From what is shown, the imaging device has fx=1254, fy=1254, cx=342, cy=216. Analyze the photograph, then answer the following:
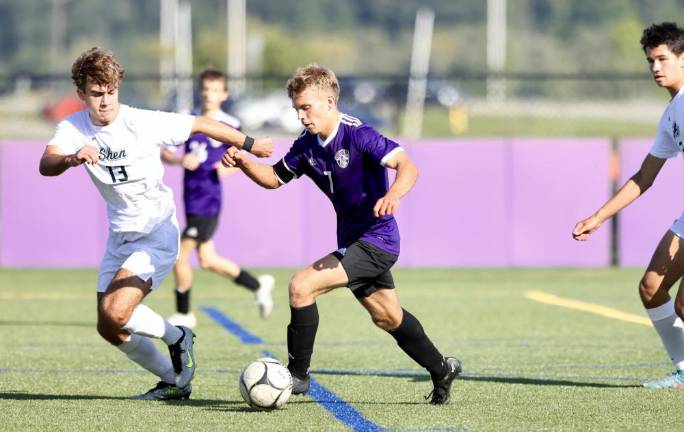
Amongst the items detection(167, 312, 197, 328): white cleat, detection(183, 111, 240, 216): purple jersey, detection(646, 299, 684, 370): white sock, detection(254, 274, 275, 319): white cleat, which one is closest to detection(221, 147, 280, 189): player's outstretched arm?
detection(646, 299, 684, 370): white sock

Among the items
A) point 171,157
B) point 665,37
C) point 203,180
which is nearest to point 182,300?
point 203,180

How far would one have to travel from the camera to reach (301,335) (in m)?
6.61

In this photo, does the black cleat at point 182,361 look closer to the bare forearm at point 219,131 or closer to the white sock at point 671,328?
the bare forearm at point 219,131

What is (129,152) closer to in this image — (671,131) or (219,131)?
(219,131)

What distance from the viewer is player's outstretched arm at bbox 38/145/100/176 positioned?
6168 mm

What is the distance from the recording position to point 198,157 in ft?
37.0

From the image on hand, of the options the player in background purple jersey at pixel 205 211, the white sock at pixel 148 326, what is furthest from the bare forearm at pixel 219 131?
the player in background purple jersey at pixel 205 211

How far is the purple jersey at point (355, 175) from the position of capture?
6.59 m

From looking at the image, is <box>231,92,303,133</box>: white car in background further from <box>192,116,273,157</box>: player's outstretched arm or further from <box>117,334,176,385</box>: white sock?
<box>192,116,273,157</box>: player's outstretched arm

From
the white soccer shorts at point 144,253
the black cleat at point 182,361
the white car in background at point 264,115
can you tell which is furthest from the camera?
the white car in background at point 264,115

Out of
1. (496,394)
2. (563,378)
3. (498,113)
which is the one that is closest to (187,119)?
(496,394)

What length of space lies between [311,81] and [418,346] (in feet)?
5.02

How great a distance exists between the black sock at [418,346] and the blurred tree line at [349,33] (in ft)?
152

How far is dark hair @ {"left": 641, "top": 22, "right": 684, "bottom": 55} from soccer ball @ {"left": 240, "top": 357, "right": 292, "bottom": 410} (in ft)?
8.94
